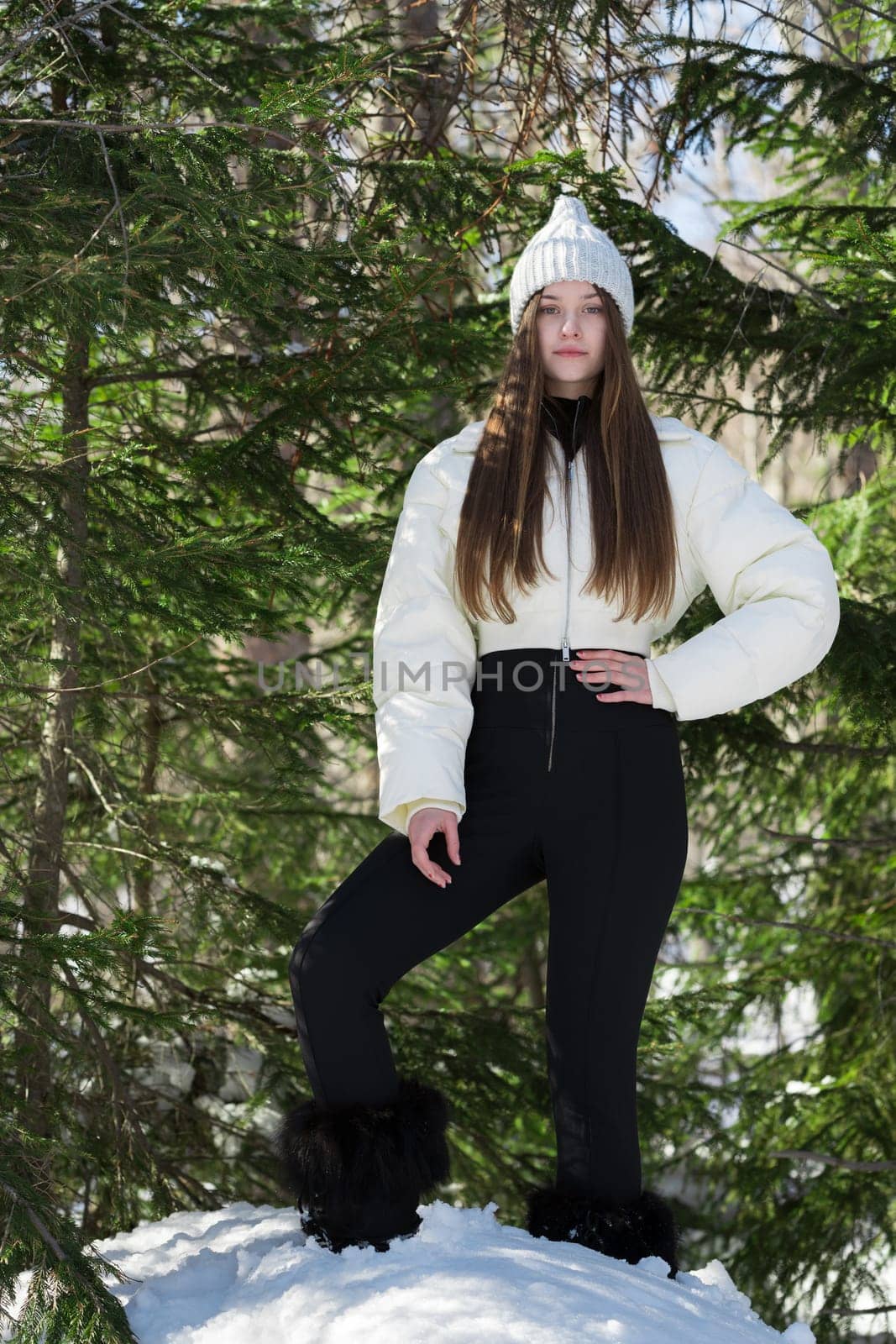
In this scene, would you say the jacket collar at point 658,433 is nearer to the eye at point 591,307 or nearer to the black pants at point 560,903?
the eye at point 591,307

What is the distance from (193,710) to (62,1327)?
221 centimetres

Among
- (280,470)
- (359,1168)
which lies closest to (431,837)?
(359,1168)

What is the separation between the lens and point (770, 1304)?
16.2ft

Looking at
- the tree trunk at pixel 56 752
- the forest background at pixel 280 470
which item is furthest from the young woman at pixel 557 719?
the tree trunk at pixel 56 752

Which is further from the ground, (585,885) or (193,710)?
(193,710)

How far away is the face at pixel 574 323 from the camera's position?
2812 mm

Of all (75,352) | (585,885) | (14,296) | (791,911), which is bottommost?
(585,885)

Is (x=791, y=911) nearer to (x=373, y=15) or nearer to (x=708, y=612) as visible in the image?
(x=708, y=612)

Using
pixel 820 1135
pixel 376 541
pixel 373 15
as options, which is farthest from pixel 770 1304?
A: pixel 373 15

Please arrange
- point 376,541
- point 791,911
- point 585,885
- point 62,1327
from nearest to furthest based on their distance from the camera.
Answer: point 62,1327, point 585,885, point 376,541, point 791,911

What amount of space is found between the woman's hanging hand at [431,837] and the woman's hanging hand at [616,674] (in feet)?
1.37

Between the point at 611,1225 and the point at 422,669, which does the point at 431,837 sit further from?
the point at 611,1225

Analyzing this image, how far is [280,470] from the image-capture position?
3.72 m

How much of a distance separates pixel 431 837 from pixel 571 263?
135cm
